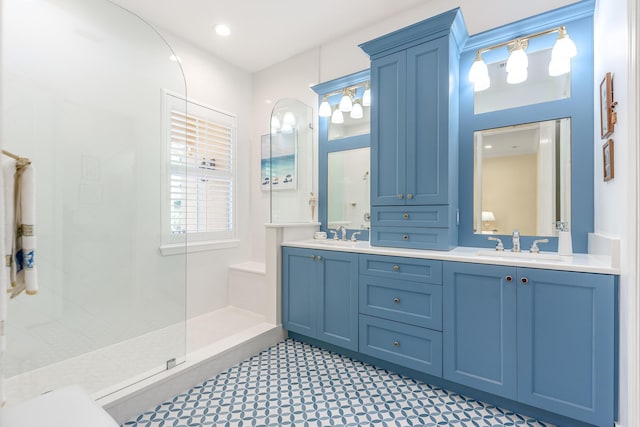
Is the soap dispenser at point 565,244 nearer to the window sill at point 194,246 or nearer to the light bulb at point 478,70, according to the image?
the light bulb at point 478,70

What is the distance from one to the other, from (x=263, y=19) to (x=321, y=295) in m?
2.43

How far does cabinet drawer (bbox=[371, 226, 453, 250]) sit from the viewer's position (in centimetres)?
202

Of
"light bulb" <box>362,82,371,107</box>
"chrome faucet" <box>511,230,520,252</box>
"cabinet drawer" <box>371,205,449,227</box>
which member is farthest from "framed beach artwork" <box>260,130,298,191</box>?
"chrome faucet" <box>511,230,520,252</box>

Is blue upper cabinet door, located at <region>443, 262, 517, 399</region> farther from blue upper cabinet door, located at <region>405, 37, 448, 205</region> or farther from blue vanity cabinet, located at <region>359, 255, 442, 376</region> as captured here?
blue upper cabinet door, located at <region>405, 37, 448, 205</region>

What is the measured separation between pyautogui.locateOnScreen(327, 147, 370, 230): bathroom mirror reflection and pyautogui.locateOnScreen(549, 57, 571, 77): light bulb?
1.38 m

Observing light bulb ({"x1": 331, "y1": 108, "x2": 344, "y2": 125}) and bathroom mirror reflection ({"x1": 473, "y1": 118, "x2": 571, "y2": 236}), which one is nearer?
bathroom mirror reflection ({"x1": 473, "y1": 118, "x2": 571, "y2": 236})

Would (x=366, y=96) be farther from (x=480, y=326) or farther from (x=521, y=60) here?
(x=480, y=326)

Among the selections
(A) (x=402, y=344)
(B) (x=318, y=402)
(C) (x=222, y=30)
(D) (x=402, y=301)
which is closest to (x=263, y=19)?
(C) (x=222, y=30)

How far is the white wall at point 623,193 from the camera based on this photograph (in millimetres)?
1168

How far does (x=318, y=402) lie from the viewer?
178cm

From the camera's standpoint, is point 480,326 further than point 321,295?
No

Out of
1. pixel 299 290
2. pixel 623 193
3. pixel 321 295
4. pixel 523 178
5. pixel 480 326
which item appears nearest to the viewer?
pixel 623 193

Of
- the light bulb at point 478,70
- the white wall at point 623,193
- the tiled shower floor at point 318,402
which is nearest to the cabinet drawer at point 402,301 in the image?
the tiled shower floor at point 318,402

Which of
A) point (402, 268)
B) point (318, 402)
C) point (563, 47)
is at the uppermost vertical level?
point (563, 47)
